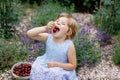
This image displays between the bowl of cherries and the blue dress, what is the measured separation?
1.59 feet

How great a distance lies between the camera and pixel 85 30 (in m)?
5.02

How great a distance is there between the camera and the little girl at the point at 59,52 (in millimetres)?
3186

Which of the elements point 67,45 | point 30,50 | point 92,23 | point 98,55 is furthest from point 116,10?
point 67,45

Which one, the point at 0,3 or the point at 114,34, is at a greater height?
the point at 0,3

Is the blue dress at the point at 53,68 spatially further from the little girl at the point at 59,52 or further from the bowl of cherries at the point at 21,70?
the bowl of cherries at the point at 21,70

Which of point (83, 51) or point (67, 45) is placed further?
point (83, 51)

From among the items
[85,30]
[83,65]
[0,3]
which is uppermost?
[0,3]

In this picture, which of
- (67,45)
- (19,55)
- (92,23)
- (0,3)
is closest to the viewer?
(67,45)

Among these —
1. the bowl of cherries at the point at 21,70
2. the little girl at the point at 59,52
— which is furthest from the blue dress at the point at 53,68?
the bowl of cherries at the point at 21,70

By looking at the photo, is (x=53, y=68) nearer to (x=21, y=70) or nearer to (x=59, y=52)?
(x=59, y=52)

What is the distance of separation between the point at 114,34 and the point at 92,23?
530mm

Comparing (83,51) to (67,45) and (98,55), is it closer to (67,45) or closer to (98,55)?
(98,55)

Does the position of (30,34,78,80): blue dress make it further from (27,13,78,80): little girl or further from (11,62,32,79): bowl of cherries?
(11,62,32,79): bowl of cherries

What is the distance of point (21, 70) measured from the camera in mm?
3885
